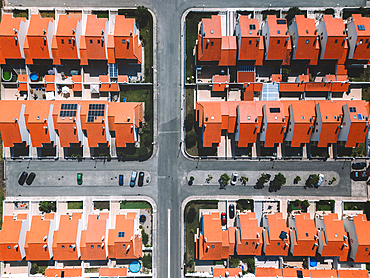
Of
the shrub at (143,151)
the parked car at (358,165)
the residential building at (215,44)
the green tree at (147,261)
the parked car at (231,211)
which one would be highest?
the residential building at (215,44)

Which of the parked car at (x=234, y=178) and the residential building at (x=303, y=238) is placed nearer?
the residential building at (x=303, y=238)

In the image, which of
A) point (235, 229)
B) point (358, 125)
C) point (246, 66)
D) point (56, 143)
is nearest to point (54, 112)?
point (56, 143)

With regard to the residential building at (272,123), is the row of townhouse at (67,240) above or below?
below

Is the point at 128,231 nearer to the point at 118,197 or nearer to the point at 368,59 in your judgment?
the point at 118,197

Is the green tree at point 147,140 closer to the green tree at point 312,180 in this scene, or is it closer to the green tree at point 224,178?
the green tree at point 224,178

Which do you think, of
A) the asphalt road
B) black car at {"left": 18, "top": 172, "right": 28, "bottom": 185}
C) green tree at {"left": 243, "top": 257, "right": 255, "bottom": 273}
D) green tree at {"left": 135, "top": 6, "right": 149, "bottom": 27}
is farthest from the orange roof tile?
green tree at {"left": 135, "top": 6, "right": 149, "bottom": 27}

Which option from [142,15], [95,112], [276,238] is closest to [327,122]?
[276,238]

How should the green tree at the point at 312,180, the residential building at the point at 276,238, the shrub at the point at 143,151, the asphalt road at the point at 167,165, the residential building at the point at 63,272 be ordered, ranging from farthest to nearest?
the asphalt road at the point at 167,165, the shrub at the point at 143,151, the green tree at the point at 312,180, the residential building at the point at 63,272, the residential building at the point at 276,238

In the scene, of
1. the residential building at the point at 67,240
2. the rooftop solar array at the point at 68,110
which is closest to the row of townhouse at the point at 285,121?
the rooftop solar array at the point at 68,110
